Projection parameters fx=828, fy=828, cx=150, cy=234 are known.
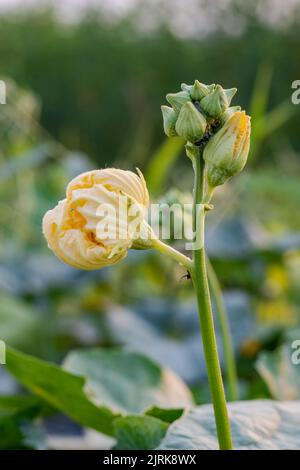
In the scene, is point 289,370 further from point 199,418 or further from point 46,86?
point 46,86

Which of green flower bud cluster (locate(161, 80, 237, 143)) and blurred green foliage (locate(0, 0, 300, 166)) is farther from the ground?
blurred green foliage (locate(0, 0, 300, 166))

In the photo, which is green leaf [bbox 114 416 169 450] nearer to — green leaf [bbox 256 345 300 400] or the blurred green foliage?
green leaf [bbox 256 345 300 400]

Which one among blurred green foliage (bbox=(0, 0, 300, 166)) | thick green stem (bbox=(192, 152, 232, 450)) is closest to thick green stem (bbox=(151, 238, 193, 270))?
thick green stem (bbox=(192, 152, 232, 450))

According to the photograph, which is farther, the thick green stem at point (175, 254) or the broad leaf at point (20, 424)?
the broad leaf at point (20, 424)

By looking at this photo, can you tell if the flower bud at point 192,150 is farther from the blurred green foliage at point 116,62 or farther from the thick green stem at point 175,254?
the blurred green foliage at point 116,62

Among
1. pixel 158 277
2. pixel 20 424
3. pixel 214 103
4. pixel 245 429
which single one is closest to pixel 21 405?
pixel 20 424

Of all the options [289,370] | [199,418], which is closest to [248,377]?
[289,370]

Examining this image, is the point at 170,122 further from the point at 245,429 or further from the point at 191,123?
the point at 245,429

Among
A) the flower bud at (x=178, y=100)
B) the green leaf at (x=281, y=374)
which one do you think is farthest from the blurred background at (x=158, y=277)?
the flower bud at (x=178, y=100)
